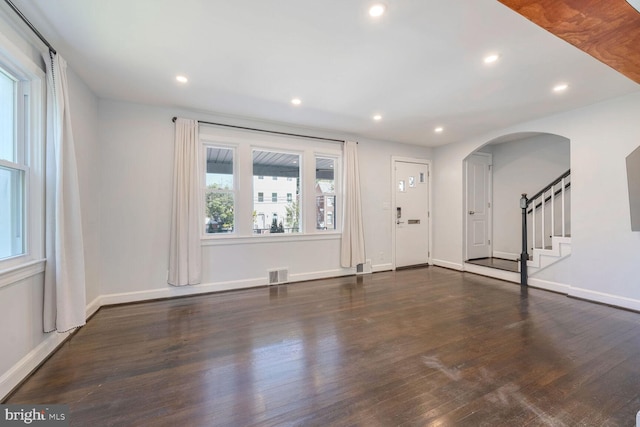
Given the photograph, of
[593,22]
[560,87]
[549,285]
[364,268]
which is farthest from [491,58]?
[364,268]

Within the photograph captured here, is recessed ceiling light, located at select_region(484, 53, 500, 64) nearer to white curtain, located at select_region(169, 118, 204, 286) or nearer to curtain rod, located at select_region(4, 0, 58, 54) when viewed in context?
white curtain, located at select_region(169, 118, 204, 286)

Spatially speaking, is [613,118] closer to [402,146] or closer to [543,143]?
[543,143]

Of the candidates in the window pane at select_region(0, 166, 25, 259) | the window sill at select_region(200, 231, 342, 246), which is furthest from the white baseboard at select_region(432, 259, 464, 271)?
the window pane at select_region(0, 166, 25, 259)

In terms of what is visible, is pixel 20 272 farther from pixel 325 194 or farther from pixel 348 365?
pixel 325 194

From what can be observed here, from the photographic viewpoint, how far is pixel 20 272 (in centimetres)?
195

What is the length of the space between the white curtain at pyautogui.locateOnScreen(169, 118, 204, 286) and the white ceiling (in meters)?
0.50

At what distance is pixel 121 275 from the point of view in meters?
3.50

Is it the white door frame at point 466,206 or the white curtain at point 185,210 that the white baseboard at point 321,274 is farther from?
the white door frame at point 466,206

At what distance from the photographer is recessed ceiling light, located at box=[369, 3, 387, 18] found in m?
1.85

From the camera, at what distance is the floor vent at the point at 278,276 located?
438 centimetres

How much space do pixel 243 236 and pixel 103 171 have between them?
6.39ft

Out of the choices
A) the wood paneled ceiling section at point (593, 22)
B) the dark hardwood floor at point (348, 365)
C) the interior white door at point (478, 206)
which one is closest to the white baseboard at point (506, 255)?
the interior white door at point (478, 206)

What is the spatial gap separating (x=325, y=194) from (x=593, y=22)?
3.69 m

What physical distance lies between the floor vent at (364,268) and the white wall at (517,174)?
9.88 feet
